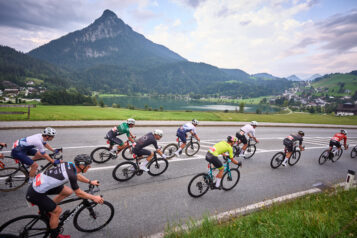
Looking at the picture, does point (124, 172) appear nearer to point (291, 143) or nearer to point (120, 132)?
point (120, 132)

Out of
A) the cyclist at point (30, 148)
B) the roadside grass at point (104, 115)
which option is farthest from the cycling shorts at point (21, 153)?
the roadside grass at point (104, 115)

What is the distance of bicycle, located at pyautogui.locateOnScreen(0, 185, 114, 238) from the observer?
138 inches

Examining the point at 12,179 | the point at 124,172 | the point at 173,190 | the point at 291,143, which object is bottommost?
the point at 173,190

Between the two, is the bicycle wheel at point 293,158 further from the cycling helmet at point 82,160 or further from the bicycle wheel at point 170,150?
the cycling helmet at point 82,160

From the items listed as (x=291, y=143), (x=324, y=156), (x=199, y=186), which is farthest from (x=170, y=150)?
(x=324, y=156)

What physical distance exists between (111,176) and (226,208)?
14.8 feet

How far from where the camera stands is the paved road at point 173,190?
4.55 m

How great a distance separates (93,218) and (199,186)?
11.1ft

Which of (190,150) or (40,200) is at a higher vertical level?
(40,200)

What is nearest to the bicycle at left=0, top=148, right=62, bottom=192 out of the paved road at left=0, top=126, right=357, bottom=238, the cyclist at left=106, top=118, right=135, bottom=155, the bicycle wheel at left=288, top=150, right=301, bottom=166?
the paved road at left=0, top=126, right=357, bottom=238

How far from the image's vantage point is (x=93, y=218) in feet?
14.4

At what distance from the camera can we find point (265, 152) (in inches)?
450

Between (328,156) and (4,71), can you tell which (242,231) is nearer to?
(328,156)

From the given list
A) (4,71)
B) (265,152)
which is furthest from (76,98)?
(4,71)
